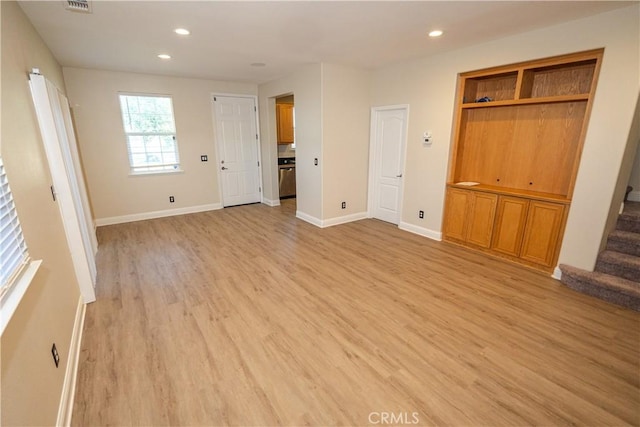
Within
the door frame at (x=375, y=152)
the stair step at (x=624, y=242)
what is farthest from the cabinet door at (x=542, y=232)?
the door frame at (x=375, y=152)

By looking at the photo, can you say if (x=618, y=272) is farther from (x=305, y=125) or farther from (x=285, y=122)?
(x=285, y=122)

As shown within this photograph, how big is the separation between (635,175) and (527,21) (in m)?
2.97

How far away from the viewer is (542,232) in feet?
10.8

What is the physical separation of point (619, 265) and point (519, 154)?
1542 millimetres

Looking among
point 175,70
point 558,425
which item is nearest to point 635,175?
point 558,425

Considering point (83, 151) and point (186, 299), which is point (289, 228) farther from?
point (83, 151)

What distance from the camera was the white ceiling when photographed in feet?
8.09

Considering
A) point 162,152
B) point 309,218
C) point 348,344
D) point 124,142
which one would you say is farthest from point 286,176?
point 348,344

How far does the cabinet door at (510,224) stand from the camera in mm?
3451

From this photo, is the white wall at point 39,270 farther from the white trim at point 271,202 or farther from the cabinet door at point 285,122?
the cabinet door at point 285,122

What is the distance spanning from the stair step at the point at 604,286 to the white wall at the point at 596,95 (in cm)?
13

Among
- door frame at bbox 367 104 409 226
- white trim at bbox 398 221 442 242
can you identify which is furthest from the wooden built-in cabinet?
door frame at bbox 367 104 409 226

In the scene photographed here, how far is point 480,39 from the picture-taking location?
3.36 meters

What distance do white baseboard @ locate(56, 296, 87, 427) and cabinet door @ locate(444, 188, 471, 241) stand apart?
4.30 meters
